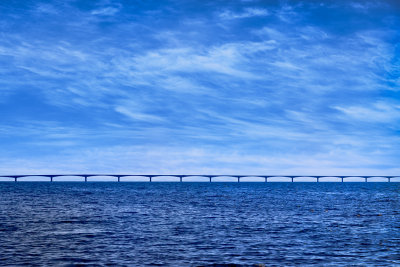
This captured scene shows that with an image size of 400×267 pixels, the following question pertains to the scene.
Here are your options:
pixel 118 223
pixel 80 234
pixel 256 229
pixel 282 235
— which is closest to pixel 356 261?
pixel 282 235

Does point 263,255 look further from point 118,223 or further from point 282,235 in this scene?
point 118,223

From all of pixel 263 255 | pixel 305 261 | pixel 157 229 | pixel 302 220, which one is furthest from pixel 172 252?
pixel 302 220

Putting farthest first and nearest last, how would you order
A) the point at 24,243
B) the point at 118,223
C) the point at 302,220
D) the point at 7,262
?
the point at 302,220 → the point at 118,223 → the point at 24,243 → the point at 7,262

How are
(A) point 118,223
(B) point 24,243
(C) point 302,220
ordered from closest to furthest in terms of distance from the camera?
1. (B) point 24,243
2. (A) point 118,223
3. (C) point 302,220

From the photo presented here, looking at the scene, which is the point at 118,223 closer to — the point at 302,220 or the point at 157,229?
the point at 157,229

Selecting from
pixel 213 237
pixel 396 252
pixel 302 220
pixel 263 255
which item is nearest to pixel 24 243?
pixel 213 237

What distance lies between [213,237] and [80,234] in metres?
13.0

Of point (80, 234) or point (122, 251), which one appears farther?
point (80, 234)

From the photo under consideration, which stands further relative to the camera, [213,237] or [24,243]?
[213,237]

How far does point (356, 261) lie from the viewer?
2794cm

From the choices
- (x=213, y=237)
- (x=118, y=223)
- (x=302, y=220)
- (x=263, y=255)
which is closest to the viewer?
(x=263, y=255)

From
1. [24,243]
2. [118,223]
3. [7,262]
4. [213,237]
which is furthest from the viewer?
[118,223]

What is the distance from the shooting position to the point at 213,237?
123 feet

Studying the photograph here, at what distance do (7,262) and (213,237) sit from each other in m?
17.6
